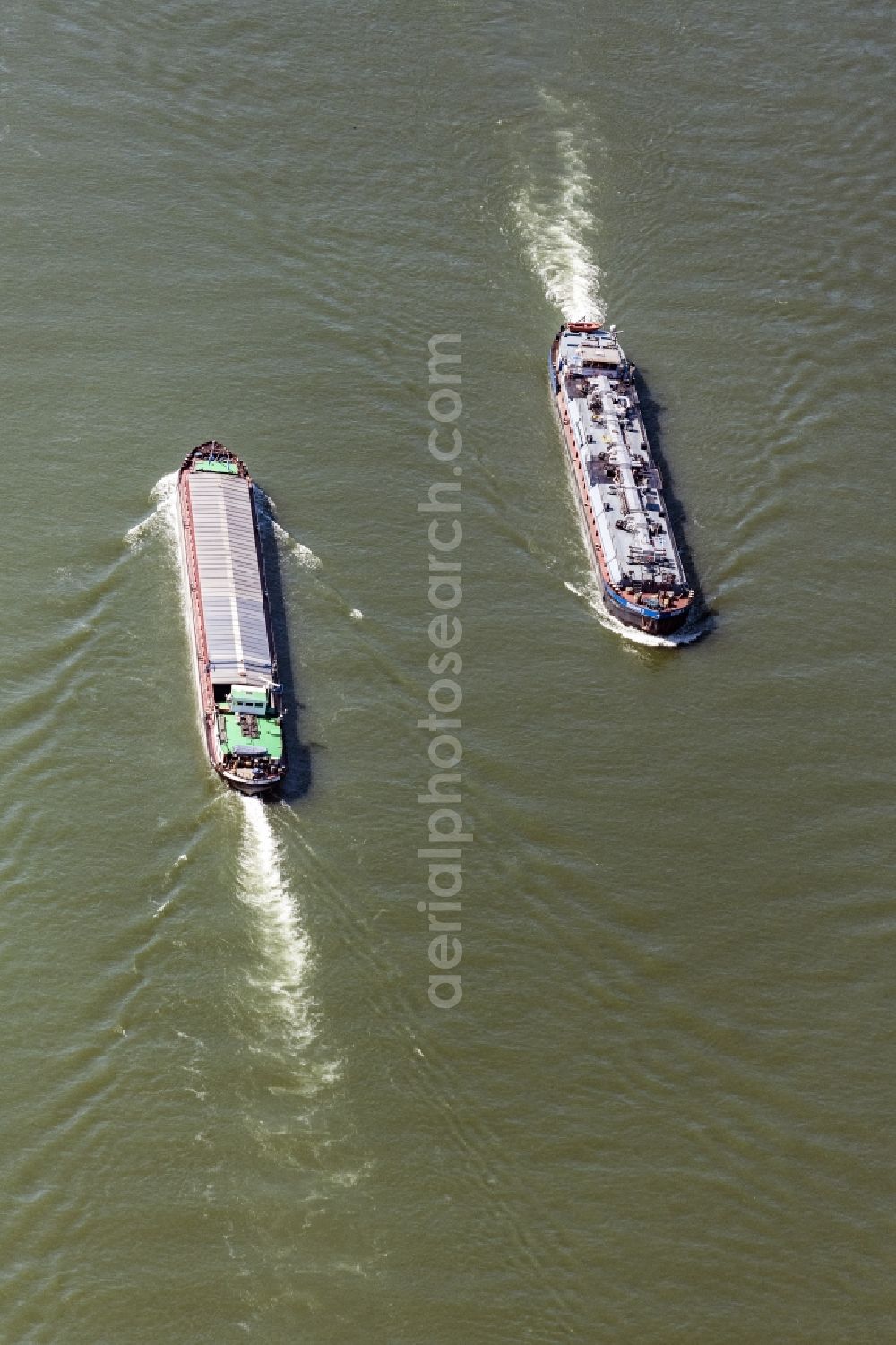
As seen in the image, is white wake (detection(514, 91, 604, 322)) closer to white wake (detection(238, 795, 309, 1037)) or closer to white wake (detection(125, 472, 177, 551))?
white wake (detection(125, 472, 177, 551))

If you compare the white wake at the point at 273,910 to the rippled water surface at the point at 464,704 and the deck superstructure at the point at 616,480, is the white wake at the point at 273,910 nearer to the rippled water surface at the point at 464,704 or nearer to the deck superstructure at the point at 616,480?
the rippled water surface at the point at 464,704

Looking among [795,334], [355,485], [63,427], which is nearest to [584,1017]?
[355,485]

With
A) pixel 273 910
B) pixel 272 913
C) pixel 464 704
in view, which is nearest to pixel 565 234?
pixel 464 704

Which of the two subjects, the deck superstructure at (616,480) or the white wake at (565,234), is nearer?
the deck superstructure at (616,480)

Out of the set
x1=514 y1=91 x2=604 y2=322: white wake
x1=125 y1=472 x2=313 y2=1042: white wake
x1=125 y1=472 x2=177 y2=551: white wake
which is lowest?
x1=125 y1=472 x2=313 y2=1042: white wake

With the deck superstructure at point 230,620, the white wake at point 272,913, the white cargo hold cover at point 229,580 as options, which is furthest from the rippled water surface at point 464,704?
the white cargo hold cover at point 229,580

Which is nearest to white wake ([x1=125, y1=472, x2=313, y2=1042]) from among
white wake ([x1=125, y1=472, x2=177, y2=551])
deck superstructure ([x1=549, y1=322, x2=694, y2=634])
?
white wake ([x1=125, y1=472, x2=177, y2=551])

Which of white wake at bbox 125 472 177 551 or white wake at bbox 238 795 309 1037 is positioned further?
white wake at bbox 125 472 177 551

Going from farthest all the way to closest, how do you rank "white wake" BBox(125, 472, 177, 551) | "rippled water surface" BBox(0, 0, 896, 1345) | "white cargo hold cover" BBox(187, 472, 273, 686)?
"white wake" BBox(125, 472, 177, 551) < "white cargo hold cover" BBox(187, 472, 273, 686) < "rippled water surface" BBox(0, 0, 896, 1345)
